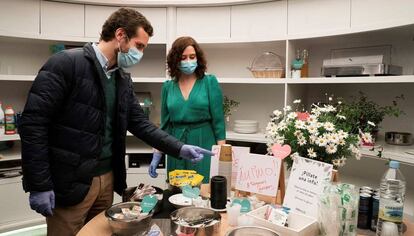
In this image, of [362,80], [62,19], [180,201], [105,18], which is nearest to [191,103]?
[180,201]

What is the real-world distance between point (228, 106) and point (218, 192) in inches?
72.5

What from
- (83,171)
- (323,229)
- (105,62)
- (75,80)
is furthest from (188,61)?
(323,229)

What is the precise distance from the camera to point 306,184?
1.10 meters

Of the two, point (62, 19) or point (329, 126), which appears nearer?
point (329, 126)

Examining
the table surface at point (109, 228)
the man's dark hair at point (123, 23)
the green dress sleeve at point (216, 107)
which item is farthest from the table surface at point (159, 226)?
the green dress sleeve at point (216, 107)

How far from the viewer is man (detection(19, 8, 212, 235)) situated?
4.01 feet

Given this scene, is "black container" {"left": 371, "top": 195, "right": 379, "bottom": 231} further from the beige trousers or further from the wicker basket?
the wicker basket

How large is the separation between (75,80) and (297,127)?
3.03ft

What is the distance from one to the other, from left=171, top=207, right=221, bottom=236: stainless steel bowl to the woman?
93cm

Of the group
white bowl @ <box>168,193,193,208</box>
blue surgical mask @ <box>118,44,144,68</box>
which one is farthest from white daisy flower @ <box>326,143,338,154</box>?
blue surgical mask @ <box>118,44,144,68</box>

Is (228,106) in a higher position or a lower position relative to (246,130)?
higher

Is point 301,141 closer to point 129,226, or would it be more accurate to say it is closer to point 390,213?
point 390,213

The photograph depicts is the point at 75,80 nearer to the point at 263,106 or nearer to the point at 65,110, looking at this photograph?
the point at 65,110

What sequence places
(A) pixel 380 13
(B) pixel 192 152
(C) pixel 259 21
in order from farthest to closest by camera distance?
(C) pixel 259 21, (A) pixel 380 13, (B) pixel 192 152
